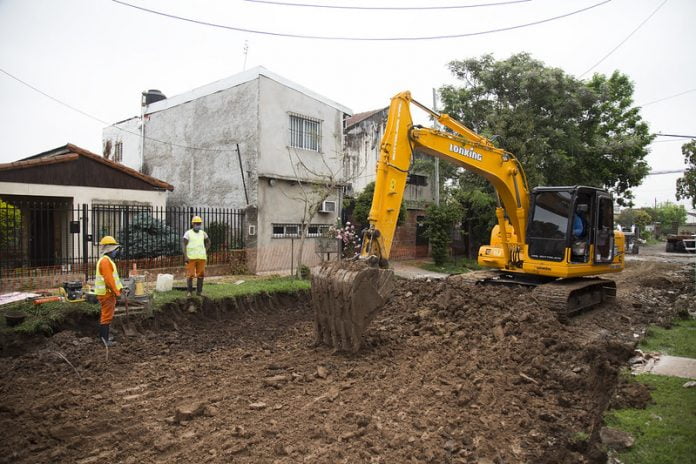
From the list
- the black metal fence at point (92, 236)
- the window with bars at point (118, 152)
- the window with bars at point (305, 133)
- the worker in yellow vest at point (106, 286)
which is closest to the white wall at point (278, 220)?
the black metal fence at point (92, 236)

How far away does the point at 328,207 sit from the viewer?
17000mm

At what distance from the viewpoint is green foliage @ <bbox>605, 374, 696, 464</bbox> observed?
A: 3.74 meters

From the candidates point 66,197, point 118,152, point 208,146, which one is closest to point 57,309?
point 66,197

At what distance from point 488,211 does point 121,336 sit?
54.4ft

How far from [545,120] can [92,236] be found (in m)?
17.4

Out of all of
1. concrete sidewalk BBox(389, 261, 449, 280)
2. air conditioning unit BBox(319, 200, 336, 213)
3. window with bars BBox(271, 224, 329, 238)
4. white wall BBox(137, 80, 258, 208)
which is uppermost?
white wall BBox(137, 80, 258, 208)

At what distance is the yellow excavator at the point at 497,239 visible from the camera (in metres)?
6.04

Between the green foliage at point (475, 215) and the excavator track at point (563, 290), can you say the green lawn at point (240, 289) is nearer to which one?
the excavator track at point (563, 290)

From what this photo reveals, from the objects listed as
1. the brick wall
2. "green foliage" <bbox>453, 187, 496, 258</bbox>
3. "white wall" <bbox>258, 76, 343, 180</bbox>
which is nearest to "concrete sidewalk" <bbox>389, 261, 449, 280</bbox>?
the brick wall

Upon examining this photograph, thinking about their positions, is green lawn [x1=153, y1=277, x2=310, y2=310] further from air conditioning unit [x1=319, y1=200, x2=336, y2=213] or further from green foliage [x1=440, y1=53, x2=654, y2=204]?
green foliage [x1=440, y1=53, x2=654, y2=204]

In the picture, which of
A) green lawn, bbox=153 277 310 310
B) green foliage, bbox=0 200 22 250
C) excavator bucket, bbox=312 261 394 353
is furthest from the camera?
green foliage, bbox=0 200 22 250

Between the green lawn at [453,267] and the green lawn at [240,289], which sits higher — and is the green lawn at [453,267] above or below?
below

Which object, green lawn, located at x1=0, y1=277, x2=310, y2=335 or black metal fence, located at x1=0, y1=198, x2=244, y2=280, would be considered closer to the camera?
green lawn, located at x1=0, y1=277, x2=310, y2=335

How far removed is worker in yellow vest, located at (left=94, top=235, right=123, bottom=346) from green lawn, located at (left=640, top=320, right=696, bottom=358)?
8039mm
